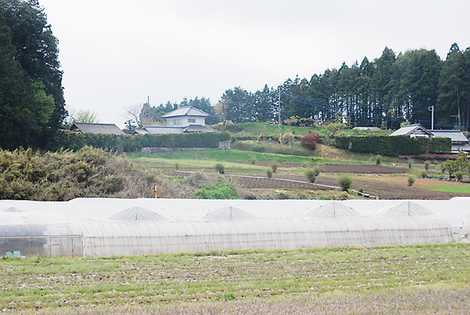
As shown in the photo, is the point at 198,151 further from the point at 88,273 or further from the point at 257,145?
the point at 88,273

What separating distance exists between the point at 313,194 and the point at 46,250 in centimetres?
1654

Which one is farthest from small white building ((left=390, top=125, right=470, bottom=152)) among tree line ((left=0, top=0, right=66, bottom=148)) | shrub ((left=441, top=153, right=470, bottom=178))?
tree line ((left=0, top=0, right=66, bottom=148))

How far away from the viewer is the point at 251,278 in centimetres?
925

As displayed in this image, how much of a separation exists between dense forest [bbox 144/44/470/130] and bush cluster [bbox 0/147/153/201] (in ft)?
177

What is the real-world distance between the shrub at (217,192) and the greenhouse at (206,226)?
5.59 m

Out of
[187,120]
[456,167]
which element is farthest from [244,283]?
[187,120]

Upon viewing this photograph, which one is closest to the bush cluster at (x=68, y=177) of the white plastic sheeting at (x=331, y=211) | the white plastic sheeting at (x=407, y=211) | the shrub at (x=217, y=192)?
the shrub at (x=217, y=192)

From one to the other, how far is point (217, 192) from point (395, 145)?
37067 mm

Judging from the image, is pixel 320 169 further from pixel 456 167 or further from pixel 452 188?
pixel 452 188

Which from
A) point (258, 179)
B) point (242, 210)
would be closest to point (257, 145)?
point (258, 179)

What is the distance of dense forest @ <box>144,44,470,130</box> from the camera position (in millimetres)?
68375

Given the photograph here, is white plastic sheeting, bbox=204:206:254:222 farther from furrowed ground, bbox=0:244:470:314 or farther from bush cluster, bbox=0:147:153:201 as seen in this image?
bush cluster, bbox=0:147:153:201

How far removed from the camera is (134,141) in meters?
49.0

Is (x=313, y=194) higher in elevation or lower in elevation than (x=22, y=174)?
lower
